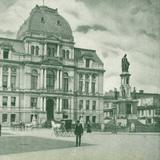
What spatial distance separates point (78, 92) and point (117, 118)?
18.4 ft

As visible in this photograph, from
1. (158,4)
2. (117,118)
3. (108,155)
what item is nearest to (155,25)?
(158,4)

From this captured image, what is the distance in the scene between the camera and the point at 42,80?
26.2m

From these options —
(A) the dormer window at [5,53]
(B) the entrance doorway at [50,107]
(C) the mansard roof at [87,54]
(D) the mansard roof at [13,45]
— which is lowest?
(B) the entrance doorway at [50,107]

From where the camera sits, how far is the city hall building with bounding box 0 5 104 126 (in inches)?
1000

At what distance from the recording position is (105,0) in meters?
9.80

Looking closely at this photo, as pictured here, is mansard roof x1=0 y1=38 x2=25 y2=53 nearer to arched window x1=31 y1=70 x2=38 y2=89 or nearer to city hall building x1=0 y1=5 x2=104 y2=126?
city hall building x1=0 y1=5 x2=104 y2=126

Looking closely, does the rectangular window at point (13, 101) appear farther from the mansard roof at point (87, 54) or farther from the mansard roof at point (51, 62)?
the mansard roof at point (87, 54)

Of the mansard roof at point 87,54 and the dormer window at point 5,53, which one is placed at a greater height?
the dormer window at point 5,53

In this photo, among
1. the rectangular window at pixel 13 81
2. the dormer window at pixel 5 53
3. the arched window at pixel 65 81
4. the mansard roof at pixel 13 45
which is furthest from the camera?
the arched window at pixel 65 81

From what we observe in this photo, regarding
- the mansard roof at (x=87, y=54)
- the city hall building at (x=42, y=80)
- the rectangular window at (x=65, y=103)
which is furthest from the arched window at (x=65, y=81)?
the mansard roof at (x=87, y=54)

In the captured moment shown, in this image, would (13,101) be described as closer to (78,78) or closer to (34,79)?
(34,79)

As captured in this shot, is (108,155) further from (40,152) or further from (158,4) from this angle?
(158,4)

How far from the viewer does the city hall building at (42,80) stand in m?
25.4

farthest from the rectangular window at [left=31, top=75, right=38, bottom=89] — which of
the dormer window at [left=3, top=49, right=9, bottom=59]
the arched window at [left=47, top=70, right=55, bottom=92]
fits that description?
the dormer window at [left=3, top=49, right=9, bottom=59]
